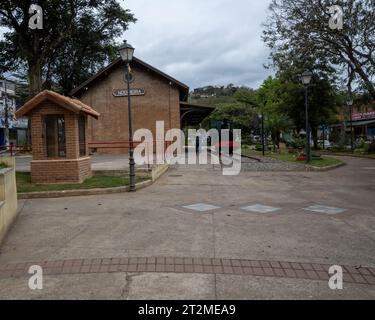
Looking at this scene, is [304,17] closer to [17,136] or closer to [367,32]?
[367,32]

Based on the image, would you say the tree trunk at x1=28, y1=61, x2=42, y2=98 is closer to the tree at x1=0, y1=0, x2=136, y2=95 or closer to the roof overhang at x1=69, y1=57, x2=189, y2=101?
the tree at x1=0, y1=0, x2=136, y2=95

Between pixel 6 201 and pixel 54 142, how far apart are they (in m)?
5.30

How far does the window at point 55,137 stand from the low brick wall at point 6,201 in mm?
4333

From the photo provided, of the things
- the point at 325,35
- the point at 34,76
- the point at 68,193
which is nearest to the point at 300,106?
the point at 325,35

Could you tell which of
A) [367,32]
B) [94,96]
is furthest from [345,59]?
[94,96]

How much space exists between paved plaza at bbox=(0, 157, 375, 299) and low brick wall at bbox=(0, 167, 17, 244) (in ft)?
0.71

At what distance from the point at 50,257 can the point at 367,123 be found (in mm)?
53463

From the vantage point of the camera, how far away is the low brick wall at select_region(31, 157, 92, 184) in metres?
11.2

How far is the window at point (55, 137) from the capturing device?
37.1ft

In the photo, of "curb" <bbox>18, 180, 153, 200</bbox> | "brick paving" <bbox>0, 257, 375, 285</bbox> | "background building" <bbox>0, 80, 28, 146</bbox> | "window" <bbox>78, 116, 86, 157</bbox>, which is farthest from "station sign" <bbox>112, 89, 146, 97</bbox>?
"brick paving" <bbox>0, 257, 375, 285</bbox>

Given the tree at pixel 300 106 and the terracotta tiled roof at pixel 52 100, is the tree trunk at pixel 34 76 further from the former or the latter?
the tree at pixel 300 106

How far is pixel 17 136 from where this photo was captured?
161ft

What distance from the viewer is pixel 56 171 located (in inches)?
443

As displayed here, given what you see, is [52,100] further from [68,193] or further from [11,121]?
[11,121]
